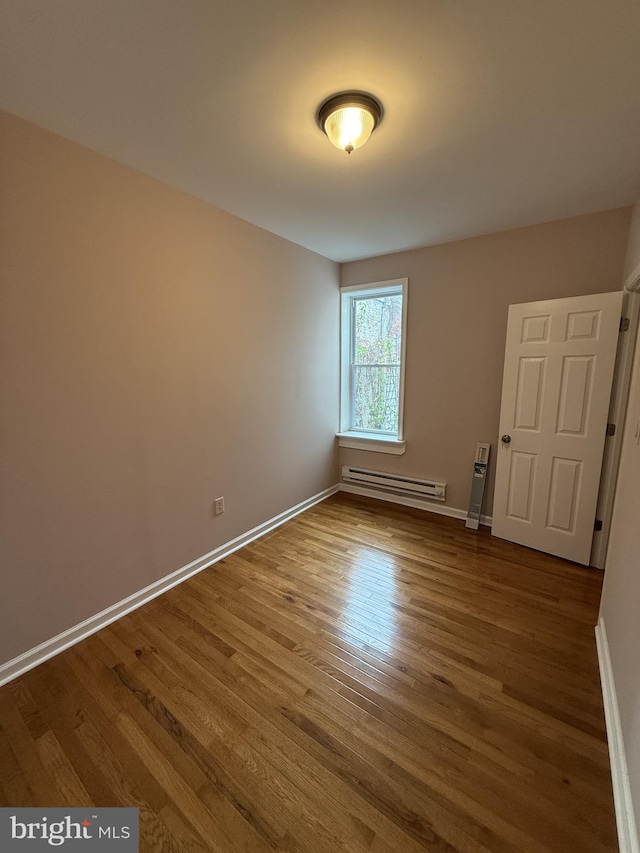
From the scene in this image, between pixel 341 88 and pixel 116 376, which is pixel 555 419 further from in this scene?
pixel 116 376

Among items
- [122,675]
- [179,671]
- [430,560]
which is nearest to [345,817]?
[179,671]

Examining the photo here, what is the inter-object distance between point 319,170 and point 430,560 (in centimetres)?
272

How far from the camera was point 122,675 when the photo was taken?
1653 millimetres

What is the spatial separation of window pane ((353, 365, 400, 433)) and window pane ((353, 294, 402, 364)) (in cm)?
12

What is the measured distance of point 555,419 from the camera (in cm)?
261

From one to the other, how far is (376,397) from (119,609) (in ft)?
9.78

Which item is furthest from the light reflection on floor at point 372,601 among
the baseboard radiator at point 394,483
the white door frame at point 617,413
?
the white door frame at point 617,413

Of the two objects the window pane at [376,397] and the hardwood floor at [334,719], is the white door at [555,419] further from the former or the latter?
the window pane at [376,397]

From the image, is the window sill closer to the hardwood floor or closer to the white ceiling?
the hardwood floor

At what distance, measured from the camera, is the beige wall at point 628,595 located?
45.9 inches

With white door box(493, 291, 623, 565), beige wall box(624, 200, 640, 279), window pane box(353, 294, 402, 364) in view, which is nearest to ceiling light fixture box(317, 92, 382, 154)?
beige wall box(624, 200, 640, 279)

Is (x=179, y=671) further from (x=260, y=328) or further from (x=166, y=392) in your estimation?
(x=260, y=328)

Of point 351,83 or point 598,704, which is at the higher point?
point 351,83

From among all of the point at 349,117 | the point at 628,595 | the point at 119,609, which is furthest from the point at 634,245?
the point at 119,609
